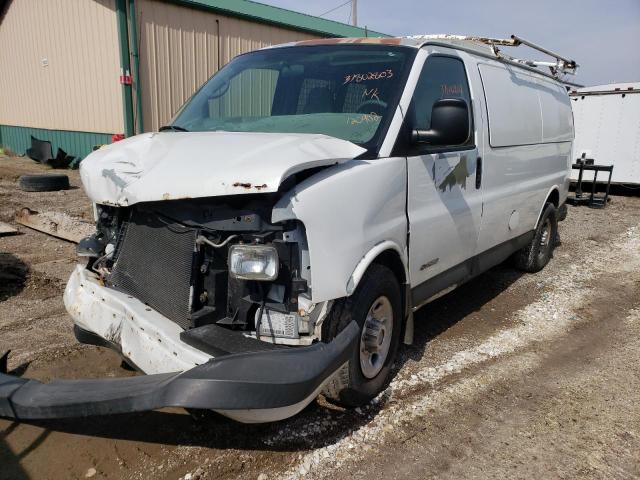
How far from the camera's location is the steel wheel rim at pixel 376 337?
3.10 metres

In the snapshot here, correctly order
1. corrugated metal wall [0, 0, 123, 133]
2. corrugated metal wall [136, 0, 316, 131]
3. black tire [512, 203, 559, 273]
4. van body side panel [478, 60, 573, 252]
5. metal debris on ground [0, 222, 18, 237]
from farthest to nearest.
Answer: corrugated metal wall [0, 0, 123, 133] → corrugated metal wall [136, 0, 316, 131] → metal debris on ground [0, 222, 18, 237] → black tire [512, 203, 559, 273] → van body side panel [478, 60, 573, 252]

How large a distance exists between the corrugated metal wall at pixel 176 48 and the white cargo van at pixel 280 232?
914 centimetres

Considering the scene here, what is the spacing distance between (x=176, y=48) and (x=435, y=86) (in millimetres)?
10515

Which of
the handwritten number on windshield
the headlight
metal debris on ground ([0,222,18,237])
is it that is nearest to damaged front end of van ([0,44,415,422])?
the headlight

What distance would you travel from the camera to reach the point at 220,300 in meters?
2.63

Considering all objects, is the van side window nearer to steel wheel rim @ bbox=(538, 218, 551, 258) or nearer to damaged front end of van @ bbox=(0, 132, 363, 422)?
damaged front end of van @ bbox=(0, 132, 363, 422)

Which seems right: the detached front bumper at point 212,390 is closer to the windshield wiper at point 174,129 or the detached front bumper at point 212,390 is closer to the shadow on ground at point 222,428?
the shadow on ground at point 222,428

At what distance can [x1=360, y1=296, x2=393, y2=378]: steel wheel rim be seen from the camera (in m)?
3.10

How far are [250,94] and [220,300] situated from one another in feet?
6.86

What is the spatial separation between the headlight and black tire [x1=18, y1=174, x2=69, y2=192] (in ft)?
30.8

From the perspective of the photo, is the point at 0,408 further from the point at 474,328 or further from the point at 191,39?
the point at 191,39

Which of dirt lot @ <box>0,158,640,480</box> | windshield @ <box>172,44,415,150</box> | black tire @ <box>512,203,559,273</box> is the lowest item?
dirt lot @ <box>0,158,640,480</box>

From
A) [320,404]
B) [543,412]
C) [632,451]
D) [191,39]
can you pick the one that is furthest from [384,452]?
[191,39]

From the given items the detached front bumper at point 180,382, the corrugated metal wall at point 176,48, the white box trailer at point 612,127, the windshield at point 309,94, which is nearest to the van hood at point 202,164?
the windshield at point 309,94
